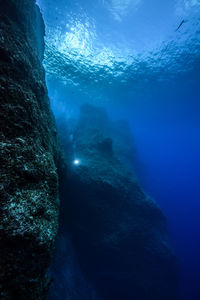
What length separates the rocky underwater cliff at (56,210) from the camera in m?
1.57

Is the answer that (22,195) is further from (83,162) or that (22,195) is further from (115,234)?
(115,234)

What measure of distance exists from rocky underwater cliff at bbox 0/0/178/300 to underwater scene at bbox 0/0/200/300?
0.06 ft

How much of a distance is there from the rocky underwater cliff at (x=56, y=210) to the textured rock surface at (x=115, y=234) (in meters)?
0.07

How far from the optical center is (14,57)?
2.79 meters

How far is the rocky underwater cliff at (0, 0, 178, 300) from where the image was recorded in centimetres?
157

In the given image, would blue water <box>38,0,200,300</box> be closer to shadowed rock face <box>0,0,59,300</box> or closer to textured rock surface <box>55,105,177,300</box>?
textured rock surface <box>55,105,177,300</box>

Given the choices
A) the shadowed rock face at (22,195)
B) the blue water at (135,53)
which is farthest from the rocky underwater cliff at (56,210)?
the blue water at (135,53)

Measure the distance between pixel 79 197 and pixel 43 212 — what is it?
845cm

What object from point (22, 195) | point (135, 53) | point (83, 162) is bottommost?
point (22, 195)

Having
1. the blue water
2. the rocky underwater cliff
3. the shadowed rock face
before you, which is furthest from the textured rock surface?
the blue water

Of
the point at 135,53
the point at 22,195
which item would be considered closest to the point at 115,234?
the point at 22,195

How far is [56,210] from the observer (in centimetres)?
236

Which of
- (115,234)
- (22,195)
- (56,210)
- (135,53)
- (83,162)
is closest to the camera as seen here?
(22,195)

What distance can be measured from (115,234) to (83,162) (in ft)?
19.4
